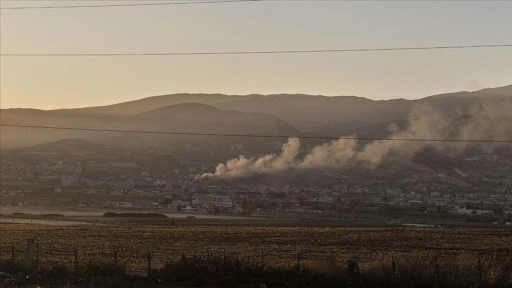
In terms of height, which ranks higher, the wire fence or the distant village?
the wire fence

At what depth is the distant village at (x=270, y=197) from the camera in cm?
13938

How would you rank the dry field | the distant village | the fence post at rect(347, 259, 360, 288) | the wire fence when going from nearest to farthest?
1. the fence post at rect(347, 259, 360, 288)
2. the wire fence
3. the dry field
4. the distant village

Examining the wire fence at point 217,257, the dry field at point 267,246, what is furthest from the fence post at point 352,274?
the dry field at point 267,246

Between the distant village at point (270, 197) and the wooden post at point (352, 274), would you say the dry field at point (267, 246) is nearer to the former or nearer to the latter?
the wooden post at point (352, 274)

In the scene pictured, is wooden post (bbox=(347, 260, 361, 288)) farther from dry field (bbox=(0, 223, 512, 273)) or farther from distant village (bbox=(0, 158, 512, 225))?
distant village (bbox=(0, 158, 512, 225))

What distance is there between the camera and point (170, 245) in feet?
181

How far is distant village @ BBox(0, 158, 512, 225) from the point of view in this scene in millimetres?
139375

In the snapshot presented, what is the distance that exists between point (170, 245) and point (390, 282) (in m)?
28.9

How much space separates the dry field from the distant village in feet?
168

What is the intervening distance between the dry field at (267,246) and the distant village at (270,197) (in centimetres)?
5128

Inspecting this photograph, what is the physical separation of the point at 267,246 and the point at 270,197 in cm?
10711

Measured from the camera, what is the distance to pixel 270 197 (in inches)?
6407

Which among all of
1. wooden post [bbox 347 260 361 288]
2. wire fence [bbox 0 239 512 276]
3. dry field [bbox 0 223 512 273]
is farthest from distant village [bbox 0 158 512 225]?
wooden post [bbox 347 260 361 288]

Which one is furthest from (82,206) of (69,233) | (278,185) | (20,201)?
(69,233)
